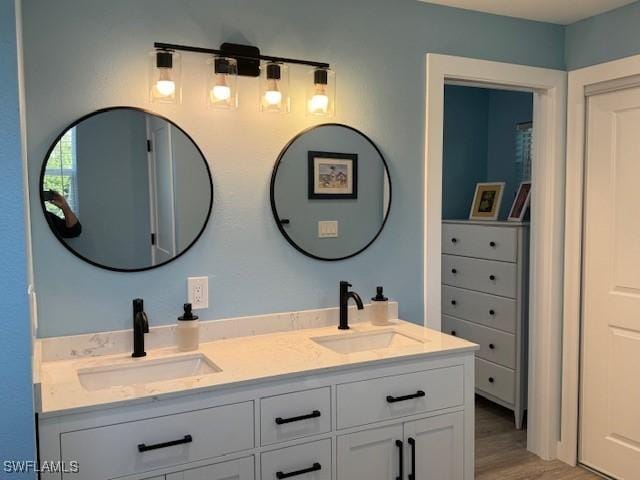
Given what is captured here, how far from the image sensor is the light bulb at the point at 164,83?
81.5 inches

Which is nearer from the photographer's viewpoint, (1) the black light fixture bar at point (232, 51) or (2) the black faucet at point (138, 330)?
(2) the black faucet at point (138, 330)

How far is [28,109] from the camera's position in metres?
1.93

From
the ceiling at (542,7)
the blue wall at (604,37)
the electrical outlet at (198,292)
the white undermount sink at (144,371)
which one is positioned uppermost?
the ceiling at (542,7)

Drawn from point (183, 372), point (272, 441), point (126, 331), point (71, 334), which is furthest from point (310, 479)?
point (71, 334)

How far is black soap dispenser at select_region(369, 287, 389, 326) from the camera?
2492mm

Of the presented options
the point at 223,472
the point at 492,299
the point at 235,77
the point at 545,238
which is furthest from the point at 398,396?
the point at 492,299

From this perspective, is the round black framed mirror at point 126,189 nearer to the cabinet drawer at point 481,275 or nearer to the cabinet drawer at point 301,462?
the cabinet drawer at point 301,462

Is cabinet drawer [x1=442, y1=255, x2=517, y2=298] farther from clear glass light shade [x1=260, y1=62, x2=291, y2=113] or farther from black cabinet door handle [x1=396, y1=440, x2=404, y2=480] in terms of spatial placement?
clear glass light shade [x1=260, y1=62, x2=291, y2=113]

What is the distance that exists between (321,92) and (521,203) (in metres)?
1.99

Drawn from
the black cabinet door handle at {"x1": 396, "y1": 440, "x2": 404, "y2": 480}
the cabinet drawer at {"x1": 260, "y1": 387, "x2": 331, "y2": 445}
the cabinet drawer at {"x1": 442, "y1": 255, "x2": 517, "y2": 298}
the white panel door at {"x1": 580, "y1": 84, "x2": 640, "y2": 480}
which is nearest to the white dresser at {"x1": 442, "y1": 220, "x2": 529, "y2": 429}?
the cabinet drawer at {"x1": 442, "y1": 255, "x2": 517, "y2": 298}

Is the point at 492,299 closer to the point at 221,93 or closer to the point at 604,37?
the point at 604,37

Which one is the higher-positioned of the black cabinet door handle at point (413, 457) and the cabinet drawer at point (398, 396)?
the cabinet drawer at point (398, 396)

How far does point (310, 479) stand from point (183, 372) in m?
0.59

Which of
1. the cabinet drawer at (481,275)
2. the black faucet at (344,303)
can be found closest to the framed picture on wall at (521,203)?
the cabinet drawer at (481,275)
